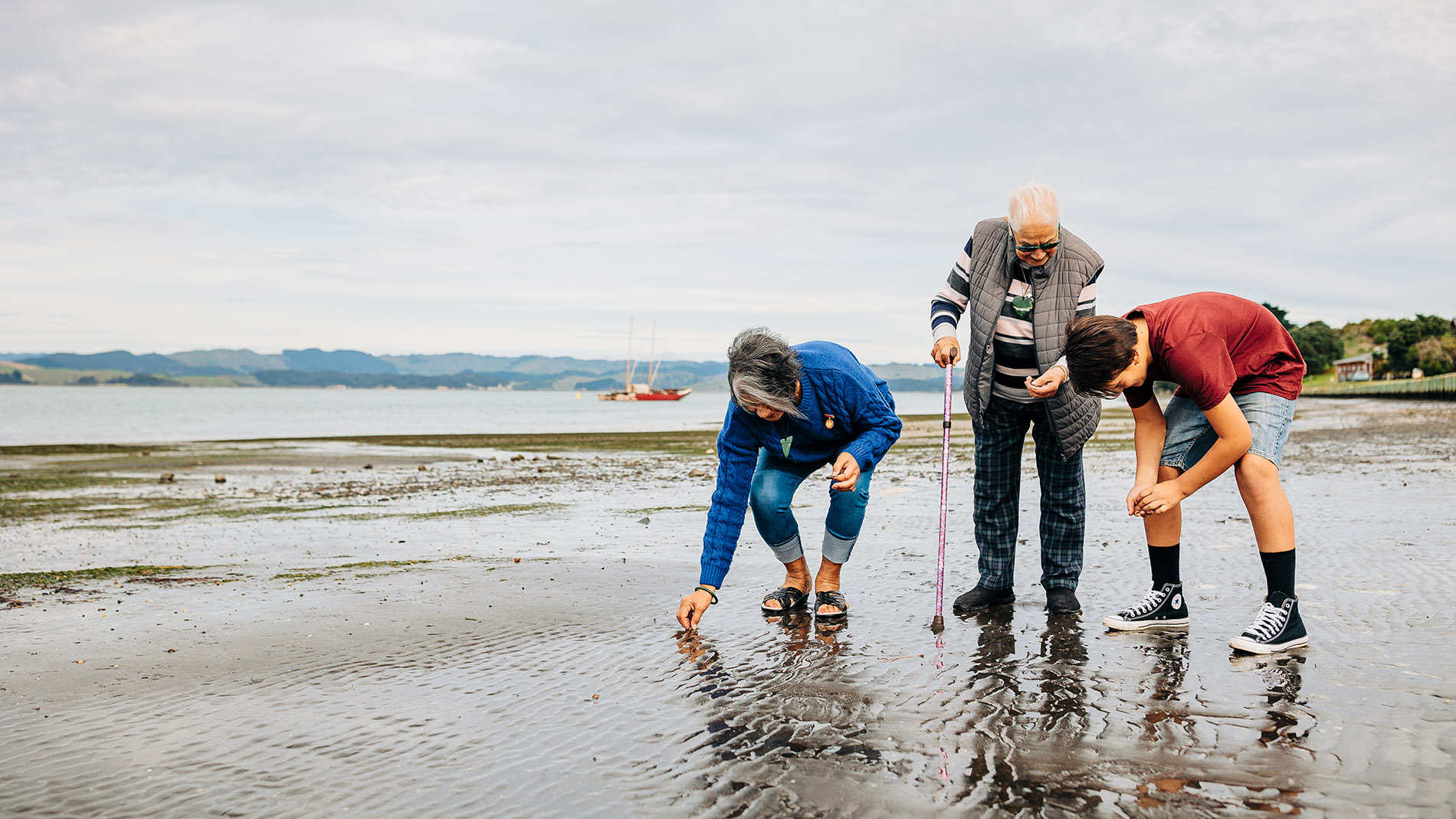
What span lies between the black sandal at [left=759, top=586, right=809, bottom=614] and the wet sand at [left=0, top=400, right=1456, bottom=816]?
0.19 m

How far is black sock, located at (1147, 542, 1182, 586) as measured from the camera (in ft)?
15.0

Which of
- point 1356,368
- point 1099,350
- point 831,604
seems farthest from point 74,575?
point 1356,368

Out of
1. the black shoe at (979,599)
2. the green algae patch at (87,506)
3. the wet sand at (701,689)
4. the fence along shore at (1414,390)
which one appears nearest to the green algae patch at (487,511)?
the wet sand at (701,689)

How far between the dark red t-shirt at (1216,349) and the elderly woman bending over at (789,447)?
4.01 ft

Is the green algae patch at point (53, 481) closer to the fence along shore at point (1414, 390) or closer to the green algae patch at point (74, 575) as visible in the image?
the green algae patch at point (74, 575)

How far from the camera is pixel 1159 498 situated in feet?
13.7

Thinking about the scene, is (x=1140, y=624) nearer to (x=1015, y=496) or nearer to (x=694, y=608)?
(x=1015, y=496)

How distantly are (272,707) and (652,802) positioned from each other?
1.86m

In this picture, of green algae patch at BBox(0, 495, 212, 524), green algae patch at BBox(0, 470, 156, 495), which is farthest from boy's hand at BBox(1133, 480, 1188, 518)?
green algae patch at BBox(0, 470, 156, 495)

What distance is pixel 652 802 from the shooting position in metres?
2.74

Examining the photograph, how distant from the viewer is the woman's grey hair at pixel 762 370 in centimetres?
427

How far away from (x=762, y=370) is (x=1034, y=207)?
1556 millimetres

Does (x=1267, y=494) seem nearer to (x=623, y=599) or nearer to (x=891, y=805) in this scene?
(x=891, y=805)

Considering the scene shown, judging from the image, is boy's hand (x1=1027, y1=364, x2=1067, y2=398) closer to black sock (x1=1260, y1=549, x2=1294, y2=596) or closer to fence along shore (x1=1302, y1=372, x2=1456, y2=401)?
black sock (x1=1260, y1=549, x2=1294, y2=596)
